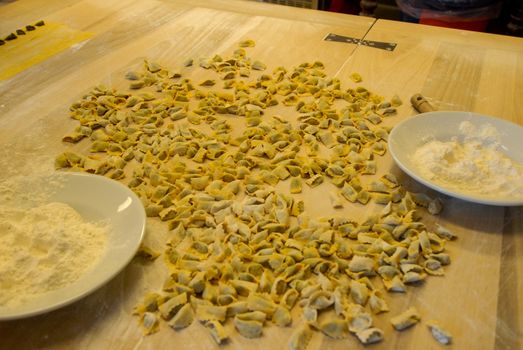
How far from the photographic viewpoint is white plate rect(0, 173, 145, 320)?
0.50 m

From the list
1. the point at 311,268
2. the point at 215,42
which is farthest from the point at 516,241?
the point at 215,42

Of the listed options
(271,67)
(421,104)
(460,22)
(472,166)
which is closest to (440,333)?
(472,166)

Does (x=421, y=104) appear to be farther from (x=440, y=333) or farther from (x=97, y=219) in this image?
(x=97, y=219)

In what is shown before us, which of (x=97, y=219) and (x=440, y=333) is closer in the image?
(x=440, y=333)

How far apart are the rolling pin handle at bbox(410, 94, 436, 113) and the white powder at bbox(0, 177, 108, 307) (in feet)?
2.10

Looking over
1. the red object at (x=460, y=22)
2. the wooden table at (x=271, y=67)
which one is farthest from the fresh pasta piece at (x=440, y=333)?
the red object at (x=460, y=22)

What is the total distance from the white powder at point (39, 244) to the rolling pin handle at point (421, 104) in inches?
25.2

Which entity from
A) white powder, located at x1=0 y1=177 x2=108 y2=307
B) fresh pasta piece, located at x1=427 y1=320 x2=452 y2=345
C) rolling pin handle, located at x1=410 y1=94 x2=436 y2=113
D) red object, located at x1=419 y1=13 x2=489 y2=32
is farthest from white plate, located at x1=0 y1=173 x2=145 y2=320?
red object, located at x1=419 y1=13 x2=489 y2=32

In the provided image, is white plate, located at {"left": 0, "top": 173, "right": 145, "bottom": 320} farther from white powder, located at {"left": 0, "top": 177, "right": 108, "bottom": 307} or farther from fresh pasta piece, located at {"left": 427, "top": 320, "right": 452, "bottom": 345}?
fresh pasta piece, located at {"left": 427, "top": 320, "right": 452, "bottom": 345}

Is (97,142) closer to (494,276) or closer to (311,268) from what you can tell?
(311,268)

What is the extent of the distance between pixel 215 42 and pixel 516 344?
994mm

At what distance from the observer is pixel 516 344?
0.51m

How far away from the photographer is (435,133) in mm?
795

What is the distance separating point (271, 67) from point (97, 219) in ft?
2.08
